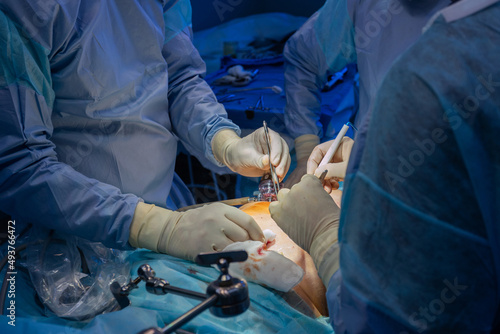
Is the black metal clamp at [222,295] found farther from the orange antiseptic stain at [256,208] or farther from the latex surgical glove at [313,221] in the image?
the orange antiseptic stain at [256,208]

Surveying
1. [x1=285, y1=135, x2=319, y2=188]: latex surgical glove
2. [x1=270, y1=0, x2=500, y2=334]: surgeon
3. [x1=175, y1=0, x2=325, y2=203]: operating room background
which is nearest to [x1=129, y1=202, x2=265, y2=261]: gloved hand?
[x1=270, y1=0, x2=500, y2=334]: surgeon

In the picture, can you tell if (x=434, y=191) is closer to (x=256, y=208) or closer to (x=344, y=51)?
(x=256, y=208)

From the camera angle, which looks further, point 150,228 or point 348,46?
point 348,46

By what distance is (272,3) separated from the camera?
16.5ft

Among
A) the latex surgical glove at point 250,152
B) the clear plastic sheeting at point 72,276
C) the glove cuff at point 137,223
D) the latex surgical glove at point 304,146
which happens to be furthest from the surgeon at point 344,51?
the clear plastic sheeting at point 72,276

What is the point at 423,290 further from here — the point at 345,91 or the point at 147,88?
the point at 345,91

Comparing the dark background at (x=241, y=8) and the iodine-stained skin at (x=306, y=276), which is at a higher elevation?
the dark background at (x=241, y=8)

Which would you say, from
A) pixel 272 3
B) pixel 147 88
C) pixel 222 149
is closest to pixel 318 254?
pixel 222 149

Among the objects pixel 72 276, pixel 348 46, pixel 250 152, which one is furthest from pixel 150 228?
pixel 348 46

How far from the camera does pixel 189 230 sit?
167 centimetres

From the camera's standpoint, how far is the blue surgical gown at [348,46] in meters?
1.65

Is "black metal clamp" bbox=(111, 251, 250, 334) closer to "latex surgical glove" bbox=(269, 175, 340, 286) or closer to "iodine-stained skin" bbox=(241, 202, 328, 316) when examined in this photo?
"latex surgical glove" bbox=(269, 175, 340, 286)

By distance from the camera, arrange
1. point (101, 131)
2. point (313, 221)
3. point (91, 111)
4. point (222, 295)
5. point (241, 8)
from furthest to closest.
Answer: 1. point (241, 8)
2. point (101, 131)
3. point (91, 111)
4. point (313, 221)
5. point (222, 295)

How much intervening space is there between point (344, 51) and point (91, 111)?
151 centimetres
